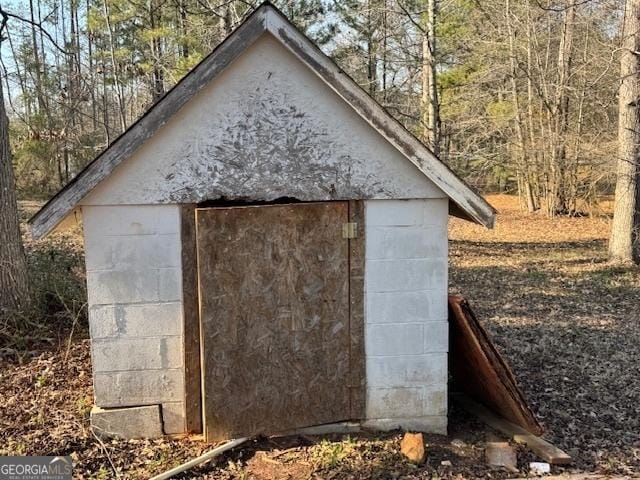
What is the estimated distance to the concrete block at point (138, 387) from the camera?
5.06 metres

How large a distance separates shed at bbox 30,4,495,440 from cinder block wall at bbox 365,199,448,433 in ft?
Result: 0.06

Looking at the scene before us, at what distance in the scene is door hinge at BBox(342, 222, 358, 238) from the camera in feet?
16.7

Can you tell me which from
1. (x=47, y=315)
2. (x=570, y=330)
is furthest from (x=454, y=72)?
(x=47, y=315)

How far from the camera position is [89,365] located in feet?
22.8

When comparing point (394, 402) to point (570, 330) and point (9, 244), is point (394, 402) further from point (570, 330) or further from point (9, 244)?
point (9, 244)

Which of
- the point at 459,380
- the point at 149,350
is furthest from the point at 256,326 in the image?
the point at 459,380

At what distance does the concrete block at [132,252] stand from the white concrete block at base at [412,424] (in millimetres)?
2204

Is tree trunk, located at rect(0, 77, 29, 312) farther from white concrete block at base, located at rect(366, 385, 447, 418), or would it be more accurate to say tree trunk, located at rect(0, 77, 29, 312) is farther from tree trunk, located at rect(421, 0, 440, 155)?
tree trunk, located at rect(421, 0, 440, 155)

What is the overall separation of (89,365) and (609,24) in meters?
16.7

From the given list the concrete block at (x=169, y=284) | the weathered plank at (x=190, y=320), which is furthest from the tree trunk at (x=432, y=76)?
the concrete block at (x=169, y=284)

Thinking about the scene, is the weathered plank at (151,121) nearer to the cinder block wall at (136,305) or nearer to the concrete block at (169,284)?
the cinder block wall at (136,305)

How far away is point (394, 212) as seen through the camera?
5152 millimetres

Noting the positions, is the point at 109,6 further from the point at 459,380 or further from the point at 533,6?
the point at 459,380

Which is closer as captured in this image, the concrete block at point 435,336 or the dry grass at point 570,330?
the concrete block at point 435,336
